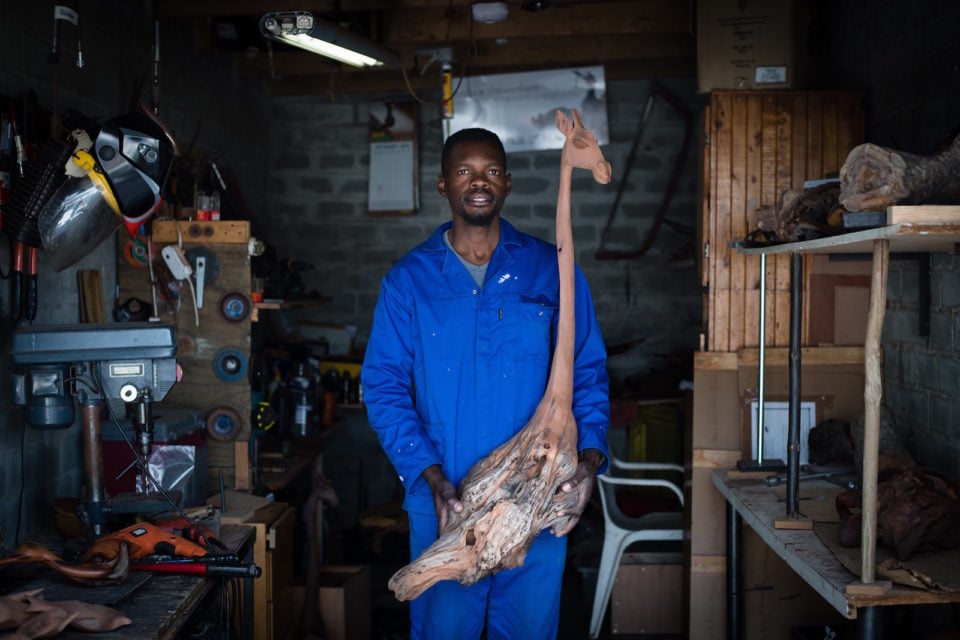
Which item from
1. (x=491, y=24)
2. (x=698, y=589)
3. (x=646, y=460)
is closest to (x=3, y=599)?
(x=698, y=589)

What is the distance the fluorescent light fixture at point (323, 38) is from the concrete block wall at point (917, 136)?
188 cm

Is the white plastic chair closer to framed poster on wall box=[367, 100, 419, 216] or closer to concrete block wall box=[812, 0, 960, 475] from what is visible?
concrete block wall box=[812, 0, 960, 475]

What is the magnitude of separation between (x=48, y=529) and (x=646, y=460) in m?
3.37

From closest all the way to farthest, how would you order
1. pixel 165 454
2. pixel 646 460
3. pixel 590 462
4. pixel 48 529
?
pixel 590 462 < pixel 48 529 < pixel 165 454 < pixel 646 460

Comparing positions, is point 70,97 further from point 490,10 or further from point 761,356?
point 761,356

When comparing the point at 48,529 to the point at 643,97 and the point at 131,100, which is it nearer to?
the point at 131,100

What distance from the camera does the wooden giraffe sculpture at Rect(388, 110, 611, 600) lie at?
2014mm

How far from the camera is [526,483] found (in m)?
2.13

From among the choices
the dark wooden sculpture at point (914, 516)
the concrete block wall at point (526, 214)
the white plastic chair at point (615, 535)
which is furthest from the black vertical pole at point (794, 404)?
the concrete block wall at point (526, 214)

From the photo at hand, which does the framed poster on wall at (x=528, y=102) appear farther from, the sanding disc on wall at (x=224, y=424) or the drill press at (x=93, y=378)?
the drill press at (x=93, y=378)

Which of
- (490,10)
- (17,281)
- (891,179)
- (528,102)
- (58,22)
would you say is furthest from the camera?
(528,102)

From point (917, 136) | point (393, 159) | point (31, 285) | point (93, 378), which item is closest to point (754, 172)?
point (917, 136)

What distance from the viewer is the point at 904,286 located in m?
3.00

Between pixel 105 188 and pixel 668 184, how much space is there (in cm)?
378
